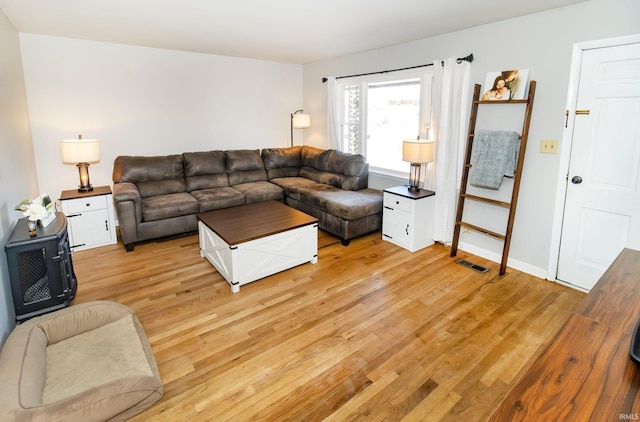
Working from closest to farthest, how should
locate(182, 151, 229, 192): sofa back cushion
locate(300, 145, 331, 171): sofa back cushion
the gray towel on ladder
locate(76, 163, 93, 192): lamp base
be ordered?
the gray towel on ladder
locate(76, 163, 93, 192): lamp base
locate(182, 151, 229, 192): sofa back cushion
locate(300, 145, 331, 171): sofa back cushion

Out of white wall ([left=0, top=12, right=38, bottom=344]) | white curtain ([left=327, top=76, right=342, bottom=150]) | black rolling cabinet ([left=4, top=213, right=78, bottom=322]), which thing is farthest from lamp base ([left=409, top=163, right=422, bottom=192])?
white wall ([left=0, top=12, right=38, bottom=344])

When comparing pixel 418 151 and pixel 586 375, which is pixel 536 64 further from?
pixel 586 375

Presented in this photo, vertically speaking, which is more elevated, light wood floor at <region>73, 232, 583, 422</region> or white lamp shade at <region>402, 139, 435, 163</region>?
white lamp shade at <region>402, 139, 435, 163</region>

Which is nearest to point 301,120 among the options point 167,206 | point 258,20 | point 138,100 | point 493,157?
point 138,100

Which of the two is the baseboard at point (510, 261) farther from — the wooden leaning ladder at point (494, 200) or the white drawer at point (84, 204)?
the white drawer at point (84, 204)

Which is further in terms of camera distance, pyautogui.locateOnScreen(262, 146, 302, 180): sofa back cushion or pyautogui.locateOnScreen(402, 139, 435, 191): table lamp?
pyautogui.locateOnScreen(262, 146, 302, 180): sofa back cushion

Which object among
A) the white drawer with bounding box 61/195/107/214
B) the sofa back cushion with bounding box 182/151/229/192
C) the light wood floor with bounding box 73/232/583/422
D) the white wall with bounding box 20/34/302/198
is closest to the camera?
the light wood floor with bounding box 73/232/583/422

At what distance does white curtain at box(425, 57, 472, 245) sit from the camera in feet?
11.9

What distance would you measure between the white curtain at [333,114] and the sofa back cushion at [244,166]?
1.20 meters

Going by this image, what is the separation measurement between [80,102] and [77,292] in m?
2.57

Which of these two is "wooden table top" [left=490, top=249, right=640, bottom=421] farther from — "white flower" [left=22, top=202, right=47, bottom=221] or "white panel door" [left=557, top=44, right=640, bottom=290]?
"white flower" [left=22, top=202, right=47, bottom=221]

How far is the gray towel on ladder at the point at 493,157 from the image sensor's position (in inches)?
127

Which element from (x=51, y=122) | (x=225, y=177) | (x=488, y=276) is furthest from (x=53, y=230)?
(x=488, y=276)

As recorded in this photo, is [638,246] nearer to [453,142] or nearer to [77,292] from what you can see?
[453,142]
